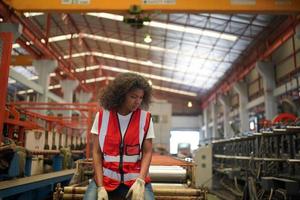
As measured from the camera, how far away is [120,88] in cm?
220

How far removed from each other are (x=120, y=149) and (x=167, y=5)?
5341 mm

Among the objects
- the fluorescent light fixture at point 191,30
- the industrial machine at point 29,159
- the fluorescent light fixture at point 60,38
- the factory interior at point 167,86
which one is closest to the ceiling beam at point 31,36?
the factory interior at point 167,86

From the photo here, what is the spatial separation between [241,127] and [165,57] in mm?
5735

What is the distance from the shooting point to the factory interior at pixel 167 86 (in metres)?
5.48

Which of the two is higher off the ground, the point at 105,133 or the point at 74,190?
the point at 105,133

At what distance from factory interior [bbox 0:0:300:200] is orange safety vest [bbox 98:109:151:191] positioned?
0.71 metres

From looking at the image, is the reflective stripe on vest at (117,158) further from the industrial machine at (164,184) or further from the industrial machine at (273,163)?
the industrial machine at (273,163)

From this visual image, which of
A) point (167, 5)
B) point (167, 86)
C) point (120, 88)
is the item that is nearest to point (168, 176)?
point (120, 88)

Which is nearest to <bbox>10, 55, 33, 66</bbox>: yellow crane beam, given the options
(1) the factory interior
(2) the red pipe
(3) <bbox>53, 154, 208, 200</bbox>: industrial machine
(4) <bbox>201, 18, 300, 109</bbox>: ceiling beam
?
(1) the factory interior

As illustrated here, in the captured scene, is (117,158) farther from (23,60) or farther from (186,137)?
(186,137)

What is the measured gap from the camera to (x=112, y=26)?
14.9 metres

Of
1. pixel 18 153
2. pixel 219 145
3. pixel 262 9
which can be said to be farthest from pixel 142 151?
pixel 219 145

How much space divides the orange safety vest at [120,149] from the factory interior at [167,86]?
2.34 ft

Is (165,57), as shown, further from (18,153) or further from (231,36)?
(18,153)
